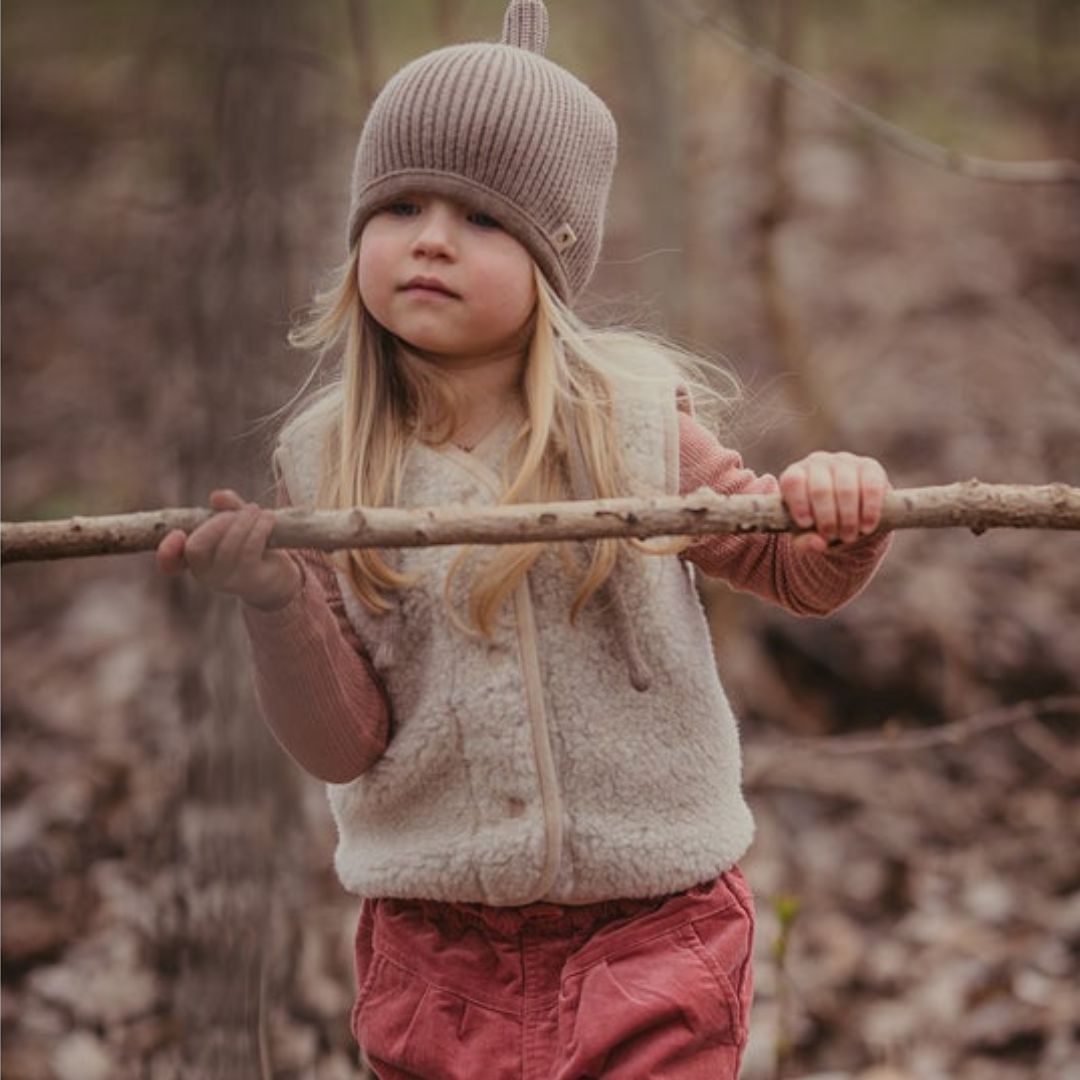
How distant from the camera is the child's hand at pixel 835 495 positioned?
1.92 metres

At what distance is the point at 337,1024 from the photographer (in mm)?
3771

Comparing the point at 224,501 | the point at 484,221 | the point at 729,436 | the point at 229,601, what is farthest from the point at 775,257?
the point at 224,501

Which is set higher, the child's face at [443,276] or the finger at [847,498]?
the child's face at [443,276]

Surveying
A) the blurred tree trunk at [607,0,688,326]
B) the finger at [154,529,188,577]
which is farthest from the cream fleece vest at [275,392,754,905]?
the blurred tree trunk at [607,0,688,326]

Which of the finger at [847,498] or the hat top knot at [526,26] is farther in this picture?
the hat top knot at [526,26]

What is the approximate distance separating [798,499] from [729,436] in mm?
753

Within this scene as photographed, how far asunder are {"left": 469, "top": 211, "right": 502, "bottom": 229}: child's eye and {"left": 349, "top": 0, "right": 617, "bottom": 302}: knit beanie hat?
0.02m

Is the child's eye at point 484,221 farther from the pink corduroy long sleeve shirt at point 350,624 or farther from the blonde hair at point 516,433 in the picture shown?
the pink corduroy long sleeve shirt at point 350,624

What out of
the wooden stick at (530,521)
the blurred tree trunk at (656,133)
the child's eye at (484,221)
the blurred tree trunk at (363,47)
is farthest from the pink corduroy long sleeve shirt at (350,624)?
the blurred tree trunk at (656,133)

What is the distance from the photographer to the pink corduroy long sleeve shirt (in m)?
→ 2.17

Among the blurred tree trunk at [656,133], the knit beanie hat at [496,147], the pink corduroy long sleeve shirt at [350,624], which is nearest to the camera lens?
Answer: the pink corduroy long sleeve shirt at [350,624]

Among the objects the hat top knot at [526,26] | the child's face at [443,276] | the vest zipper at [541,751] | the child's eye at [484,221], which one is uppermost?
the hat top knot at [526,26]

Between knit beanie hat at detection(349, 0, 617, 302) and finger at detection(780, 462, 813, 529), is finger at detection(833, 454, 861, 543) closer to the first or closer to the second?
finger at detection(780, 462, 813, 529)

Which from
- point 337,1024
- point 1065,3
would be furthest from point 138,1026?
point 1065,3
